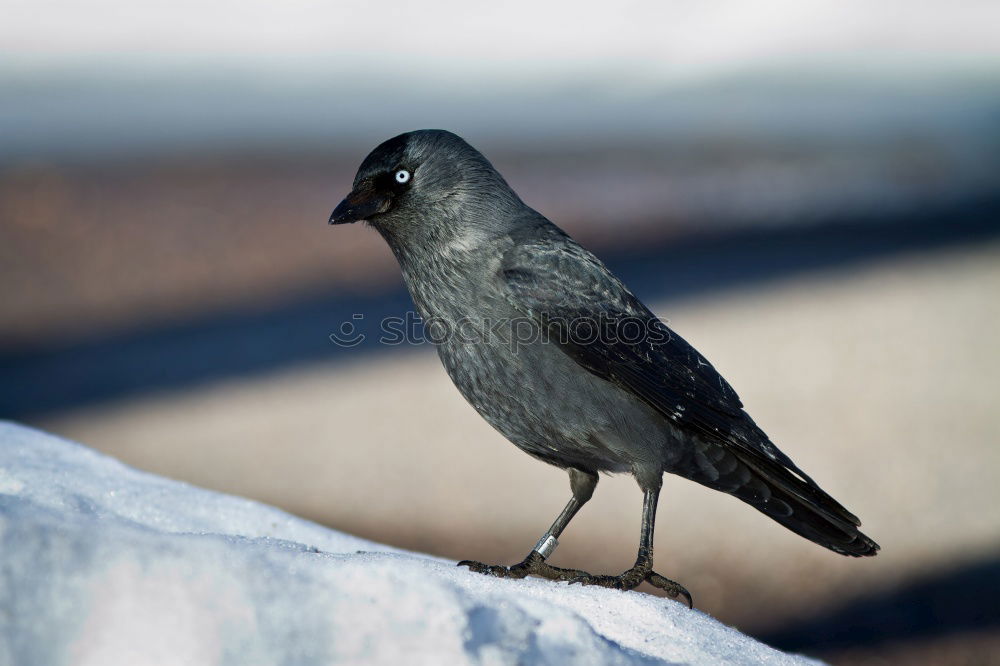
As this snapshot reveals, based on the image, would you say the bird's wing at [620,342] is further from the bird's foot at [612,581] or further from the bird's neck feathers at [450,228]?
the bird's foot at [612,581]

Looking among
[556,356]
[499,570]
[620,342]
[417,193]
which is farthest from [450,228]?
[499,570]

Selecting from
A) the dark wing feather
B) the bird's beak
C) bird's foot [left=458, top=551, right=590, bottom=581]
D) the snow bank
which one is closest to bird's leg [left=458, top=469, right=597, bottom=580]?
bird's foot [left=458, top=551, right=590, bottom=581]

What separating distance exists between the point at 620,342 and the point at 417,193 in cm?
71

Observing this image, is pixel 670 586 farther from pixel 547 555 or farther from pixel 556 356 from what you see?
pixel 556 356

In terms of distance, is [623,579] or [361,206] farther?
[361,206]

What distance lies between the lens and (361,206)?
2.67m

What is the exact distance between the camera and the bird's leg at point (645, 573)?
2.53m

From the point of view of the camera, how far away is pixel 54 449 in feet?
9.26

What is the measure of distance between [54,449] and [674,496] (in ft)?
11.6

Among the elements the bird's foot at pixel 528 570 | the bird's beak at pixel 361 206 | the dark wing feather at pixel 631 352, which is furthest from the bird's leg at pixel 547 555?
the bird's beak at pixel 361 206

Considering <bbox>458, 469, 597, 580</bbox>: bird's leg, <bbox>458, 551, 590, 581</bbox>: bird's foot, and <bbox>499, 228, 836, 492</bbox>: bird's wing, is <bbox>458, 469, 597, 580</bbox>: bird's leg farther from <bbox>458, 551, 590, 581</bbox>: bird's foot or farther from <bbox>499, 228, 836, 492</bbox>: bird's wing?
<bbox>499, 228, 836, 492</bbox>: bird's wing

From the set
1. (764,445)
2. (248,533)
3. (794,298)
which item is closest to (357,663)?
(248,533)

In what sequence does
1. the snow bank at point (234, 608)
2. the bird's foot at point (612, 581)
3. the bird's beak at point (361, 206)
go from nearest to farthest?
the snow bank at point (234, 608) < the bird's foot at point (612, 581) < the bird's beak at point (361, 206)

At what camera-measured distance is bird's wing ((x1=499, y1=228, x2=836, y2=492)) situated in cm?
260
